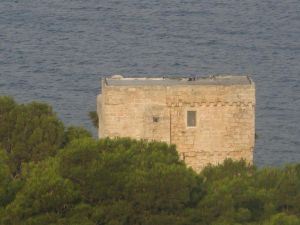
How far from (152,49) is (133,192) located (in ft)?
273

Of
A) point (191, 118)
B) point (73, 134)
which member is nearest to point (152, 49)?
point (73, 134)

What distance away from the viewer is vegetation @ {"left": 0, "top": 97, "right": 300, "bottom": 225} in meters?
40.8

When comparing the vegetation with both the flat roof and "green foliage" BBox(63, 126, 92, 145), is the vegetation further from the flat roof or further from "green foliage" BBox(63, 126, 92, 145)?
"green foliage" BBox(63, 126, 92, 145)

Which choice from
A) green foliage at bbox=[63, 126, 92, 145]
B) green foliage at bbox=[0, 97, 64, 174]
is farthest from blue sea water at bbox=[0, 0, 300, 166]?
green foliage at bbox=[0, 97, 64, 174]

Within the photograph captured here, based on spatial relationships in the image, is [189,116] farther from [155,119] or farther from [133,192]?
[133,192]

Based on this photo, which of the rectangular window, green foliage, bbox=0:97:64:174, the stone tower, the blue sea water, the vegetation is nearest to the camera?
the vegetation

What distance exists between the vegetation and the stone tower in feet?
25.3

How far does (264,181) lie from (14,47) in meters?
81.0

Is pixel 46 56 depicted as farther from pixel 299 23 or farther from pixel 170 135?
pixel 170 135

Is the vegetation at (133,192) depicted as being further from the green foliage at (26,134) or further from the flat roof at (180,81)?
the flat roof at (180,81)

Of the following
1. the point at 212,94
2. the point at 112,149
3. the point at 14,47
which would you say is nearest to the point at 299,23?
the point at 14,47

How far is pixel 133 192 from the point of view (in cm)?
4144

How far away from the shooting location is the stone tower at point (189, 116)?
5288 centimetres

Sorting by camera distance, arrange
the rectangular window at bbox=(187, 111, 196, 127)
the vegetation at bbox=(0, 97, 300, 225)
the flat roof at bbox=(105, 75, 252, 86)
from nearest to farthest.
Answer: the vegetation at bbox=(0, 97, 300, 225) → the rectangular window at bbox=(187, 111, 196, 127) → the flat roof at bbox=(105, 75, 252, 86)
